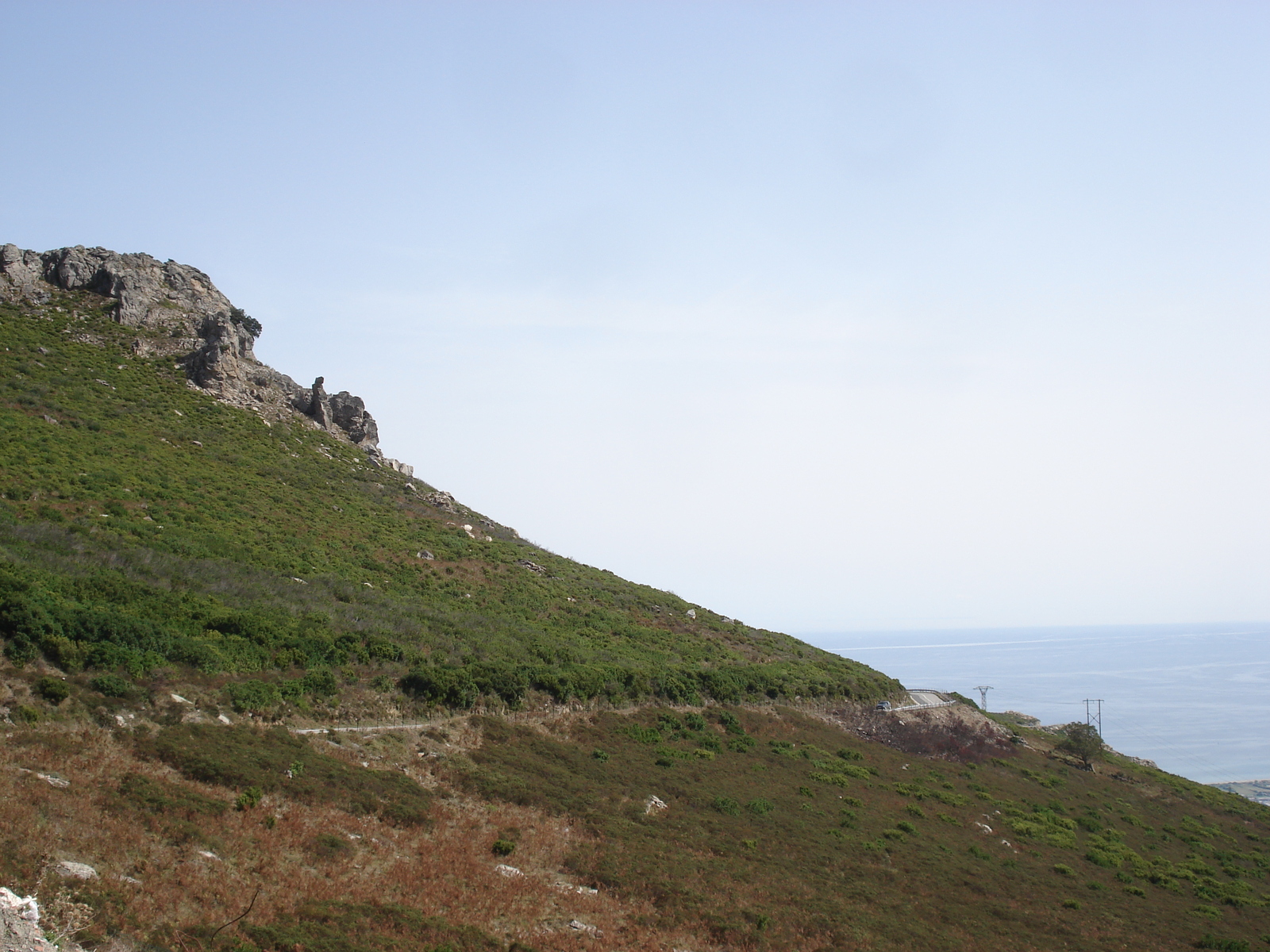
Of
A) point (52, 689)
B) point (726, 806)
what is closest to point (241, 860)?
point (52, 689)

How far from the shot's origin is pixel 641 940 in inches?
557

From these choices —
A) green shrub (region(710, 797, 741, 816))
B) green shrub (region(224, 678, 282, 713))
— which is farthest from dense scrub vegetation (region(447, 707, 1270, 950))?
green shrub (region(224, 678, 282, 713))

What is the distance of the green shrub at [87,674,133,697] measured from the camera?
17.0m

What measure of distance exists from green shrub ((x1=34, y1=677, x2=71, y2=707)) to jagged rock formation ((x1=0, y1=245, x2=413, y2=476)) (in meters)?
44.5

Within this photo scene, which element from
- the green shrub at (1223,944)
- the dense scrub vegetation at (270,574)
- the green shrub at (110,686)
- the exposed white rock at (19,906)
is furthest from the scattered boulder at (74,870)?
the green shrub at (1223,944)

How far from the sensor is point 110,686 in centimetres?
1698

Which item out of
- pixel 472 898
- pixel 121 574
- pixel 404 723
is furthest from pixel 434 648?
pixel 472 898

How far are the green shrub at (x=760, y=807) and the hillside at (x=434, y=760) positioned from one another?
0.31 feet

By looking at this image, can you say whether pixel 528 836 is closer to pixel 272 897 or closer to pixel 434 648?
pixel 272 897

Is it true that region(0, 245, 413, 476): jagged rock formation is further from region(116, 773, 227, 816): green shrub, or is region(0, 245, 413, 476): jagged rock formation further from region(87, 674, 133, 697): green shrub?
region(116, 773, 227, 816): green shrub

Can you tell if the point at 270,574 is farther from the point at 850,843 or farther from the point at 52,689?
the point at 850,843

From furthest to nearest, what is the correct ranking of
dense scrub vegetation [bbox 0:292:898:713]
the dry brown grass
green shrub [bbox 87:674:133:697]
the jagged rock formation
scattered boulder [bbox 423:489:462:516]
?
scattered boulder [bbox 423:489:462:516] → the jagged rock formation → dense scrub vegetation [bbox 0:292:898:713] → green shrub [bbox 87:674:133:697] → the dry brown grass

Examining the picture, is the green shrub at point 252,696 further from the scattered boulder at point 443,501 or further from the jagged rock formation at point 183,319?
the jagged rock formation at point 183,319

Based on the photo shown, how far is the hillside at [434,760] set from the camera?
13125mm
